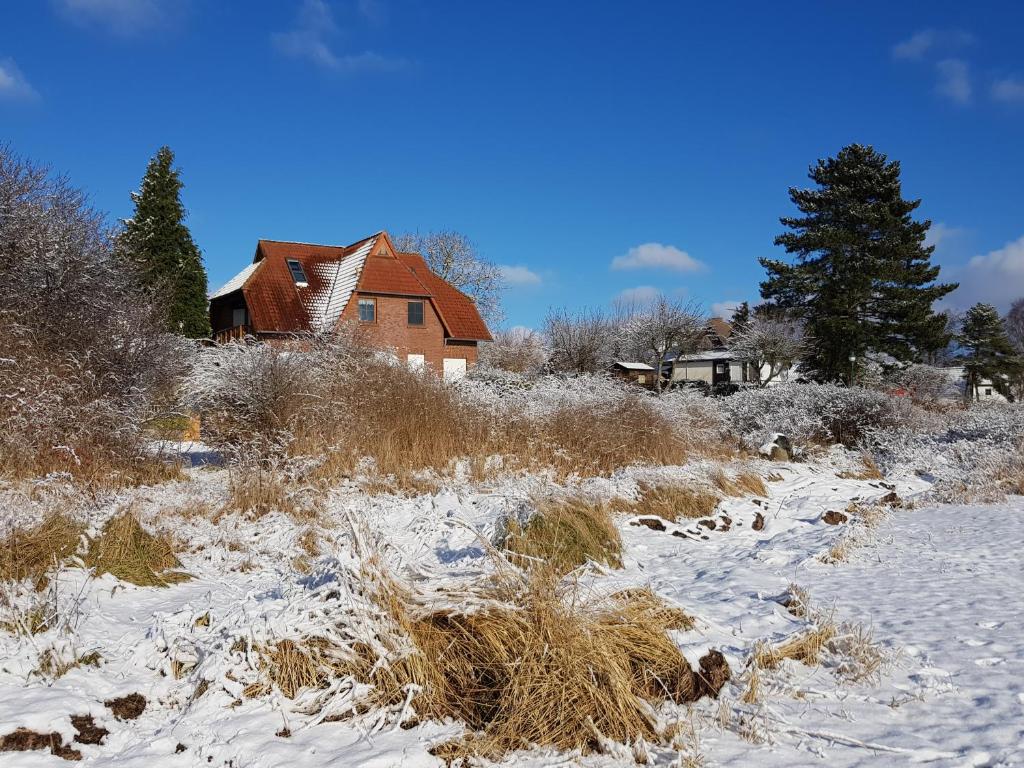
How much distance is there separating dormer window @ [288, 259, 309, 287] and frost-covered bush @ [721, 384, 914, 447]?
1788 centimetres

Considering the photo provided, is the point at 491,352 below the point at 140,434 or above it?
above

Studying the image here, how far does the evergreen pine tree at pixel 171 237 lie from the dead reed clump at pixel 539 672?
73.3 feet

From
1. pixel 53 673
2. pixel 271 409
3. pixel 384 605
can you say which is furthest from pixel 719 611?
pixel 271 409

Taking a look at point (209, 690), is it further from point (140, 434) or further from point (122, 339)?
point (122, 339)

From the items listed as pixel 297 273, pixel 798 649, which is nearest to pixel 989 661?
pixel 798 649

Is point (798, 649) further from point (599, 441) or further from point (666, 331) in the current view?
point (666, 331)

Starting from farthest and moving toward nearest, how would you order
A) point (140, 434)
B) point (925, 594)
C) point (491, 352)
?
point (491, 352) < point (140, 434) < point (925, 594)

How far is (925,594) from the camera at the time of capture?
5555mm

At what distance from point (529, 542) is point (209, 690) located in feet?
9.28

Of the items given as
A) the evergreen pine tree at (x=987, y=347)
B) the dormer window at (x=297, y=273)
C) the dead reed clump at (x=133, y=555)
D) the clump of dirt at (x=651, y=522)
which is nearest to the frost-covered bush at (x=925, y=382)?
the evergreen pine tree at (x=987, y=347)

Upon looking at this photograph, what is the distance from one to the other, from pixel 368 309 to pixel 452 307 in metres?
4.13

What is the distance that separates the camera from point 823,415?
1552 centimetres

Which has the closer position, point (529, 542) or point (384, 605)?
point (384, 605)

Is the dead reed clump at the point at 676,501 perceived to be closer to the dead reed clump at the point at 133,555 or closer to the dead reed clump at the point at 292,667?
the dead reed clump at the point at 133,555
